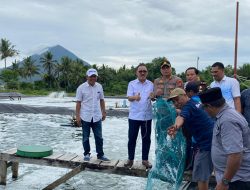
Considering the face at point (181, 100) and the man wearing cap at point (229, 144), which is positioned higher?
the face at point (181, 100)

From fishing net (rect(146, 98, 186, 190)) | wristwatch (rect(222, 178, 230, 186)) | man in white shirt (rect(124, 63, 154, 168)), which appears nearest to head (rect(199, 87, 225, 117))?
wristwatch (rect(222, 178, 230, 186))

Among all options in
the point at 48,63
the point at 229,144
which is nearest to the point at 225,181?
the point at 229,144

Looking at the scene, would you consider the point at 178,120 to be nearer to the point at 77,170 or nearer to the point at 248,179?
the point at 248,179

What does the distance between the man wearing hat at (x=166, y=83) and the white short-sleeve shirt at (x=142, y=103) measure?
34cm

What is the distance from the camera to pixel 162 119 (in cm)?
508

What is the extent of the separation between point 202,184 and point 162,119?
1.17 meters

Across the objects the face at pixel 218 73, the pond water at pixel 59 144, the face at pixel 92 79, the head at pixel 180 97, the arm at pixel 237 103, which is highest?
the face at pixel 218 73

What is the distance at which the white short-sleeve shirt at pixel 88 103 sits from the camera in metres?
6.29

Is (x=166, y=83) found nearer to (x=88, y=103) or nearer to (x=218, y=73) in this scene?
(x=218, y=73)

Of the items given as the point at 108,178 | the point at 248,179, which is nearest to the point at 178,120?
the point at 248,179

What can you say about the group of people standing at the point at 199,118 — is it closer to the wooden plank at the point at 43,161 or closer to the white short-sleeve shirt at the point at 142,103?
the white short-sleeve shirt at the point at 142,103

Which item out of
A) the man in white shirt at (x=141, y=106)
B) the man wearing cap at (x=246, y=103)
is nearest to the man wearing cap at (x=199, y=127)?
the man wearing cap at (x=246, y=103)

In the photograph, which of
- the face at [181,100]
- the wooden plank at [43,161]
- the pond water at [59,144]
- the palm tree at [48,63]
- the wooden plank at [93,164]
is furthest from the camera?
the palm tree at [48,63]

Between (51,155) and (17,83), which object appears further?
(17,83)
